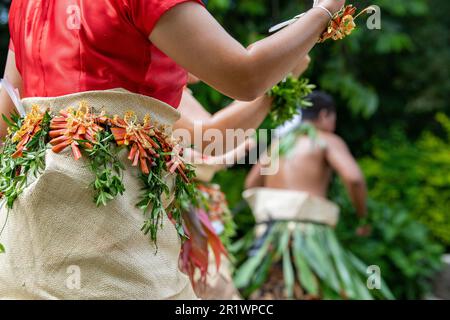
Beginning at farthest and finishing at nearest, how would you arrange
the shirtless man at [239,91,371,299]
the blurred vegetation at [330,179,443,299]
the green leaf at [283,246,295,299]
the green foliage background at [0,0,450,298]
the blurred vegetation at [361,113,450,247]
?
the blurred vegetation at [361,113,450,247] < the green foliage background at [0,0,450,298] < the blurred vegetation at [330,179,443,299] < the shirtless man at [239,91,371,299] < the green leaf at [283,246,295,299]

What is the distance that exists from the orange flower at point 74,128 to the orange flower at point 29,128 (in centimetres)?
3

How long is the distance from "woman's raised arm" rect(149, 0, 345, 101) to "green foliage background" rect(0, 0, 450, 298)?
13.5ft

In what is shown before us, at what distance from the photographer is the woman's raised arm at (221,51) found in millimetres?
1429

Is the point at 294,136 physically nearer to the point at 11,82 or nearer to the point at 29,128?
the point at 11,82

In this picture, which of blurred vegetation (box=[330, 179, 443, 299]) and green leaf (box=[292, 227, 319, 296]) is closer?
green leaf (box=[292, 227, 319, 296])

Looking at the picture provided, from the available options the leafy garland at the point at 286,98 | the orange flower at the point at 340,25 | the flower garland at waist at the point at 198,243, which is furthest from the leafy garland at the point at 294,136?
the orange flower at the point at 340,25

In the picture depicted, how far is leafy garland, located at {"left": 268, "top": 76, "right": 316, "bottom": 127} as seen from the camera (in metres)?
2.38

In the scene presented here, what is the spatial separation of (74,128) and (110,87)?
106 millimetres

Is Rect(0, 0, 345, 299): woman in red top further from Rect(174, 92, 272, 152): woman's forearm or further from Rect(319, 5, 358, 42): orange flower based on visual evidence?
Rect(174, 92, 272, 152): woman's forearm

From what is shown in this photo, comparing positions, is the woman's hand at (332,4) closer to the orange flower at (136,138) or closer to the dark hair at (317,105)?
the orange flower at (136,138)

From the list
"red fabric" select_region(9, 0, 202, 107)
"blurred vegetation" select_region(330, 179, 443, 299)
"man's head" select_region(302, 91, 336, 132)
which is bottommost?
"blurred vegetation" select_region(330, 179, 443, 299)

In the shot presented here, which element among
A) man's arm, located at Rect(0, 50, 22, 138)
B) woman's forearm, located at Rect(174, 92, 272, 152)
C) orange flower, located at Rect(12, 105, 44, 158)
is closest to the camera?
orange flower, located at Rect(12, 105, 44, 158)

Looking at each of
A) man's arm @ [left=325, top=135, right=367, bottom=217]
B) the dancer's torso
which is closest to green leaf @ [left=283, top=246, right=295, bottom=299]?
the dancer's torso

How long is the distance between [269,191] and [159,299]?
12.3 feet
